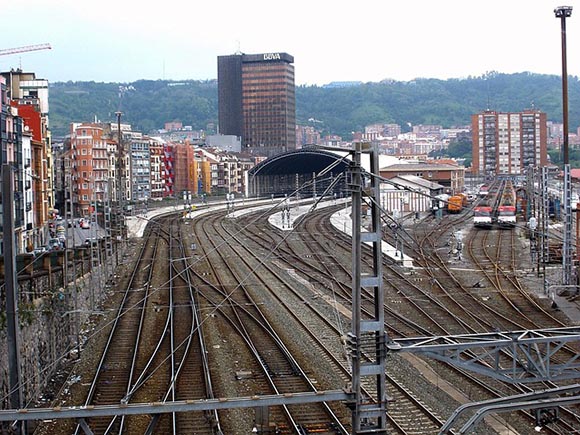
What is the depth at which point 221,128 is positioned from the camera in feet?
587

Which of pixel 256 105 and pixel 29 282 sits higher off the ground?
pixel 256 105

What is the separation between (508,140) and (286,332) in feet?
357

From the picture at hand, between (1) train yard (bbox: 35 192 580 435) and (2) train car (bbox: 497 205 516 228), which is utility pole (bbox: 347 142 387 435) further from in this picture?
(2) train car (bbox: 497 205 516 228)

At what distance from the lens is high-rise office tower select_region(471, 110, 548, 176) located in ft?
398

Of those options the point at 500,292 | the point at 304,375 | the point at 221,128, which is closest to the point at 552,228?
the point at 500,292

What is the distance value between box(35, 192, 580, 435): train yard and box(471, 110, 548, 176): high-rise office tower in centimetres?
8742

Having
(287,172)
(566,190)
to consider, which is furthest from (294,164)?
(566,190)

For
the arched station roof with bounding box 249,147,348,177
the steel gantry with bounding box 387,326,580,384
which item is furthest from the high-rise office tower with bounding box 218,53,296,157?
the steel gantry with bounding box 387,326,580,384

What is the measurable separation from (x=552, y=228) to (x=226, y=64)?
145271 mm

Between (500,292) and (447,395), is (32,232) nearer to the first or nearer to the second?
(500,292)

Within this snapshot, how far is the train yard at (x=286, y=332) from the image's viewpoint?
12414 mm

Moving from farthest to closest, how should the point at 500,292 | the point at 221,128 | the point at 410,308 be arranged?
the point at 221,128 → the point at 500,292 → the point at 410,308

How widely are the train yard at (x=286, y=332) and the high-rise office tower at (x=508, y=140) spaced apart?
87.4m

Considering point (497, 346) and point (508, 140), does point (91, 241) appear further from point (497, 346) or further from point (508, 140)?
point (508, 140)
